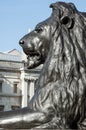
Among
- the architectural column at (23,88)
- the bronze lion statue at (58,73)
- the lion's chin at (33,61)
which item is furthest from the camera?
the architectural column at (23,88)

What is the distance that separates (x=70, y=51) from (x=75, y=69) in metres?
0.13

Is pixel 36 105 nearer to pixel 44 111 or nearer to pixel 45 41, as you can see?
pixel 44 111

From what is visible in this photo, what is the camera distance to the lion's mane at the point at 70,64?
9.73ft

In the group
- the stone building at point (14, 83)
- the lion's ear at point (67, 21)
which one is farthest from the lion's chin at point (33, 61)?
the stone building at point (14, 83)

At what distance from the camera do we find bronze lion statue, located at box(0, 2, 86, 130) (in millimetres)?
2943

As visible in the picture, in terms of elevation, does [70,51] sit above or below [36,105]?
above

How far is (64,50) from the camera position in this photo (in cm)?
312

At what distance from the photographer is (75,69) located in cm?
305

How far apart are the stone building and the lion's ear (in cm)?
4243

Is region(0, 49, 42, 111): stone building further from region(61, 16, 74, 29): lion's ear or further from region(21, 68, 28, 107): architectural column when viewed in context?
region(61, 16, 74, 29): lion's ear

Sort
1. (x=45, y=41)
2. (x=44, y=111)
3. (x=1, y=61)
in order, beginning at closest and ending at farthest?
(x=44, y=111), (x=45, y=41), (x=1, y=61)

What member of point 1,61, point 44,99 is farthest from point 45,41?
point 1,61

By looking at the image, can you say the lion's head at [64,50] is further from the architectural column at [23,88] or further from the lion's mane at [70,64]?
the architectural column at [23,88]

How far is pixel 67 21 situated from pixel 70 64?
311 millimetres
